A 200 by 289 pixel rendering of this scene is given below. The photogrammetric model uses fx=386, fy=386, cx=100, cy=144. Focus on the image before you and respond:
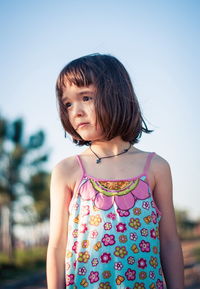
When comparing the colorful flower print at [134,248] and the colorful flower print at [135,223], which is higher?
the colorful flower print at [135,223]

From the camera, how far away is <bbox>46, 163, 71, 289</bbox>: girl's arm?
1.83m

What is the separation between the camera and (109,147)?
2.07 m

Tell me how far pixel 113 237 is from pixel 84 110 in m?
0.65

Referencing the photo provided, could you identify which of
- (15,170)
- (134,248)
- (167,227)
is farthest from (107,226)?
(15,170)

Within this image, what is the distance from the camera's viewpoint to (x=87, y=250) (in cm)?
183

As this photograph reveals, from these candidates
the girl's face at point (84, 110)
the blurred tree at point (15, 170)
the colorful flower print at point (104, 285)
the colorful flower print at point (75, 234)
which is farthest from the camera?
the blurred tree at point (15, 170)

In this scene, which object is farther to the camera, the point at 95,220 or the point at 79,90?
the point at 79,90

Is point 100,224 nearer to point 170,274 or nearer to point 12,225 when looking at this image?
point 170,274

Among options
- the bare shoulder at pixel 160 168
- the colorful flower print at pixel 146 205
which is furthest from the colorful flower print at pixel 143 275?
the bare shoulder at pixel 160 168

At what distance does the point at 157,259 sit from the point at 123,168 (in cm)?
48

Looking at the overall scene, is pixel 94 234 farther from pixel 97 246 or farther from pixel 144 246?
pixel 144 246

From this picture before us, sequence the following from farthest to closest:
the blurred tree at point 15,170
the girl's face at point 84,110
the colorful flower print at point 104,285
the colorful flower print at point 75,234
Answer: the blurred tree at point 15,170 → the girl's face at point 84,110 → the colorful flower print at point 75,234 → the colorful flower print at point 104,285

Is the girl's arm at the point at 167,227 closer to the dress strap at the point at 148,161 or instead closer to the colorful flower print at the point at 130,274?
A: the dress strap at the point at 148,161

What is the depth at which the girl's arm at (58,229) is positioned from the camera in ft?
6.00
